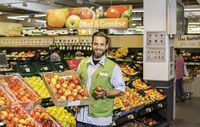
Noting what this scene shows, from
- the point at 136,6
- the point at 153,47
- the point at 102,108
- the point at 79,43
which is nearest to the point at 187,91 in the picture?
the point at 79,43

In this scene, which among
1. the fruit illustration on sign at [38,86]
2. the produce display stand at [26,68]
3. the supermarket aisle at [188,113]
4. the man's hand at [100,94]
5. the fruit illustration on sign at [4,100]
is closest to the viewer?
the man's hand at [100,94]

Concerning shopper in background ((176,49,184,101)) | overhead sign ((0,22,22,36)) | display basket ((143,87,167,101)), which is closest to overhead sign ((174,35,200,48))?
shopper in background ((176,49,184,101))

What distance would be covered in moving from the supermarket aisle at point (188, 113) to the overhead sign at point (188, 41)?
2486 millimetres

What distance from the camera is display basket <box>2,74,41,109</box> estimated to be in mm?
3525

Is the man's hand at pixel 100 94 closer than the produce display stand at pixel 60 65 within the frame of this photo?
Yes

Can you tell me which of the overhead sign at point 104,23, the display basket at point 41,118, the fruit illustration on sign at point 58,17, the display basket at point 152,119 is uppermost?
the fruit illustration on sign at point 58,17

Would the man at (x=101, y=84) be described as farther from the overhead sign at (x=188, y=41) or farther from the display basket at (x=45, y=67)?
the overhead sign at (x=188, y=41)

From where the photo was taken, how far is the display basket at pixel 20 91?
353 cm

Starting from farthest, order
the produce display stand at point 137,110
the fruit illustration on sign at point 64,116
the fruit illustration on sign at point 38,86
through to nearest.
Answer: the produce display stand at point 137,110 → the fruit illustration on sign at point 38,86 → the fruit illustration on sign at point 64,116

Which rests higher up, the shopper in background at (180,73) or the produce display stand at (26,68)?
the produce display stand at (26,68)

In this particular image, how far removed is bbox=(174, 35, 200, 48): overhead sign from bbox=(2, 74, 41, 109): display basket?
10.3 m

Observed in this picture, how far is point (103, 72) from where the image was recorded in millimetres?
3363

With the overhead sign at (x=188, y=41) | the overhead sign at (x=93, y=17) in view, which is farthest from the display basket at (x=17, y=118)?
the overhead sign at (x=188, y=41)

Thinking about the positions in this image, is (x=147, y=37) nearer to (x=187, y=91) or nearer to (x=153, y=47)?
(x=153, y=47)
